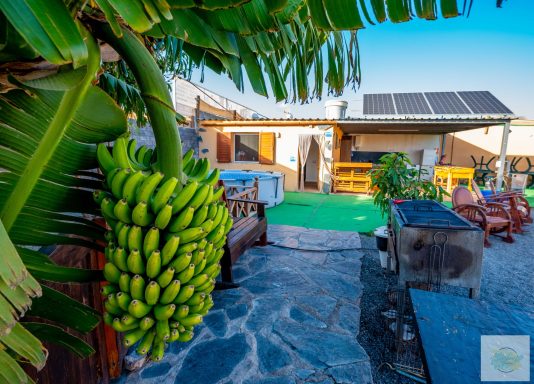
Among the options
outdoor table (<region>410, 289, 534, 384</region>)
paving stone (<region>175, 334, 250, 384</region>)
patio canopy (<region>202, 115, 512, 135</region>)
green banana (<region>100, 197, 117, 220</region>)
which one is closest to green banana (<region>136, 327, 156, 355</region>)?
green banana (<region>100, 197, 117, 220</region>)

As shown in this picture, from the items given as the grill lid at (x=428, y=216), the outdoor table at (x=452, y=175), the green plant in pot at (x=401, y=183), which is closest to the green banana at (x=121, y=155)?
the grill lid at (x=428, y=216)

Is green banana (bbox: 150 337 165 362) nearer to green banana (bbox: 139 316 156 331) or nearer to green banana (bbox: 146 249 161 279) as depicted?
green banana (bbox: 139 316 156 331)

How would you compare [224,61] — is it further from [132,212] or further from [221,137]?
[221,137]

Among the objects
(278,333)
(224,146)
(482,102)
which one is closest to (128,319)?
(278,333)

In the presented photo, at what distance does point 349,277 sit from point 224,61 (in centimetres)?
387

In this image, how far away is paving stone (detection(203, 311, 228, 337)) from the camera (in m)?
2.90

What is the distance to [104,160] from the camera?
0.99 metres

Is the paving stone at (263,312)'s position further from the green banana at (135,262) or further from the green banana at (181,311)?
the green banana at (135,262)

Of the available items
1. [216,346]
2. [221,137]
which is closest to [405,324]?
[216,346]

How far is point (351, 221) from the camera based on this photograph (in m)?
7.71

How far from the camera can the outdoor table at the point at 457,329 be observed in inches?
44.2

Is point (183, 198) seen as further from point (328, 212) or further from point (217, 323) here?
point (328, 212)

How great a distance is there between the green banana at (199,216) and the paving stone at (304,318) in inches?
102

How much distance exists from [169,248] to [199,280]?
181 mm
